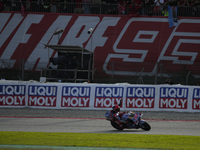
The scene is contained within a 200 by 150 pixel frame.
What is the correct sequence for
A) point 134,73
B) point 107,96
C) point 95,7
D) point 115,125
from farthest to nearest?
point 95,7
point 134,73
point 107,96
point 115,125

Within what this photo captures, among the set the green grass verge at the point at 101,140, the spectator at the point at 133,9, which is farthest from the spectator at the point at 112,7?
the green grass verge at the point at 101,140

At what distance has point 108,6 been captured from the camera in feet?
74.1

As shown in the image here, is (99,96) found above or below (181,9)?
below

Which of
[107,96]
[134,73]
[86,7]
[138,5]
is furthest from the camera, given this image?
[86,7]

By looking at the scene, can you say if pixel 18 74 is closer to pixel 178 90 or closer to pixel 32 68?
pixel 32 68

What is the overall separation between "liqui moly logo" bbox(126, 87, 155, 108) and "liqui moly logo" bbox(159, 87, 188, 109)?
0.47 meters

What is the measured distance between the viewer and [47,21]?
76.5ft

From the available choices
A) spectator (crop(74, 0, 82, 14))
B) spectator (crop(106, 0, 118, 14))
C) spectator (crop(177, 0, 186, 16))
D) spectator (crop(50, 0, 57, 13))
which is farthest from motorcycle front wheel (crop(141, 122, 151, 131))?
spectator (crop(50, 0, 57, 13))

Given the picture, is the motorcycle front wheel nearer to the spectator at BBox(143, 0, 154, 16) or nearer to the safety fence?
the safety fence

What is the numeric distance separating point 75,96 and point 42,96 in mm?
1642

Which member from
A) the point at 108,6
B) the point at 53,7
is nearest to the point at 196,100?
the point at 108,6

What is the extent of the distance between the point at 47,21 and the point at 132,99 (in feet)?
40.0

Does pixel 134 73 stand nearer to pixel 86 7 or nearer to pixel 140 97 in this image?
pixel 140 97

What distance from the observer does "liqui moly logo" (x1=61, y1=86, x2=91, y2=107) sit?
14.1 metres
